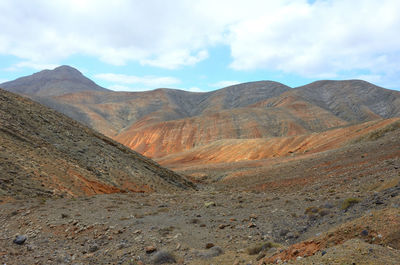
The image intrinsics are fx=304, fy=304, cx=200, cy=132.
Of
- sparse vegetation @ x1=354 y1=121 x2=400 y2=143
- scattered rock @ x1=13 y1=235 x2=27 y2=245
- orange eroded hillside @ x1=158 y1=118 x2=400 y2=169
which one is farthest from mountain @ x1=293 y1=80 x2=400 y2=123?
scattered rock @ x1=13 y1=235 x2=27 y2=245

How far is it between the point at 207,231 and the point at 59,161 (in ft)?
40.9

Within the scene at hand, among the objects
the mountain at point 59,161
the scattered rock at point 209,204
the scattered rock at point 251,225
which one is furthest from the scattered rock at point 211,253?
the mountain at point 59,161

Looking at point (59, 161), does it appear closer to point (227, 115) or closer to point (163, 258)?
point (163, 258)

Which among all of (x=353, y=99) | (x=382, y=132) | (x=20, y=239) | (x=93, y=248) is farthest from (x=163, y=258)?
(x=353, y=99)

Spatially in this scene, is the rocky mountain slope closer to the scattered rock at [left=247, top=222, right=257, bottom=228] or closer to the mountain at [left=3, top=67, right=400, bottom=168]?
the scattered rock at [left=247, top=222, right=257, bottom=228]

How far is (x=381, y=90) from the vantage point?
5517 inches

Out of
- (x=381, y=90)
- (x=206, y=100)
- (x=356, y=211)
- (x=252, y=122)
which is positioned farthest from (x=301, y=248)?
(x=206, y=100)

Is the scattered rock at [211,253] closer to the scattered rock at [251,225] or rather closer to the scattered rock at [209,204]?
the scattered rock at [251,225]

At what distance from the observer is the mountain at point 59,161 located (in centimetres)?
1460

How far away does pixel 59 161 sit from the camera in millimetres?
18000

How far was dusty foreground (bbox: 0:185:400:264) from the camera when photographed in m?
5.29

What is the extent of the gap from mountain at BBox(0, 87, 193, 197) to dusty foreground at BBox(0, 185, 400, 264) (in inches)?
86.3

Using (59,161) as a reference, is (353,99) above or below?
above

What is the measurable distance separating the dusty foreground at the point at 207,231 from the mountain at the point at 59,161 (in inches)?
86.3
